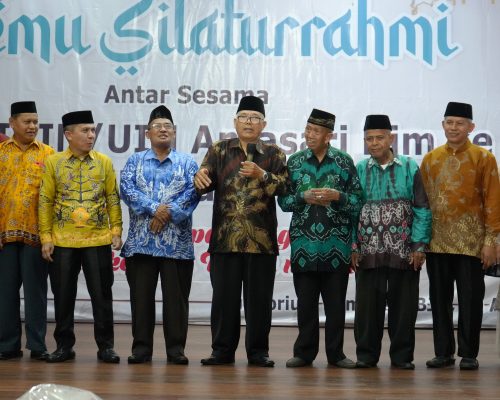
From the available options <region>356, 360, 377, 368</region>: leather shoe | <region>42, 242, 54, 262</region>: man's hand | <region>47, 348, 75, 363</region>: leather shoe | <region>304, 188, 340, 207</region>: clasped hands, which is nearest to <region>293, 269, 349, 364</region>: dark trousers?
<region>356, 360, 377, 368</region>: leather shoe

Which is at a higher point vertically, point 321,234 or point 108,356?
point 321,234

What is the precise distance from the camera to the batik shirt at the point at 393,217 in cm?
486

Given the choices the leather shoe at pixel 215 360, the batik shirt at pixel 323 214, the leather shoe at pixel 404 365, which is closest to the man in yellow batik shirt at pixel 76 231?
the leather shoe at pixel 215 360

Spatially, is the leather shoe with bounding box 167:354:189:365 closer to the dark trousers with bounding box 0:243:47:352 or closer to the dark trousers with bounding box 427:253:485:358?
the dark trousers with bounding box 0:243:47:352

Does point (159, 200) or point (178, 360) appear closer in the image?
point (178, 360)

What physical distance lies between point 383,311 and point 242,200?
2.98ft

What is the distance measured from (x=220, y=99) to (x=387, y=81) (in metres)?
1.28

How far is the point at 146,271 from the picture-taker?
5023mm

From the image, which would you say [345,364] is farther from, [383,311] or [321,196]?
[321,196]

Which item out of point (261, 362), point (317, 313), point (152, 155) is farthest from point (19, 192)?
point (317, 313)

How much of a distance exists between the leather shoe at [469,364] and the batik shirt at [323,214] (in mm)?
751

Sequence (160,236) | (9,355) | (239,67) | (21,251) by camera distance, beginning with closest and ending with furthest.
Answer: (160,236)
(9,355)
(21,251)
(239,67)

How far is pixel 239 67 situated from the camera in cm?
743

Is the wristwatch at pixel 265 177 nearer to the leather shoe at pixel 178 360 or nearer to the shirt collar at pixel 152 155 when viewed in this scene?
the shirt collar at pixel 152 155
